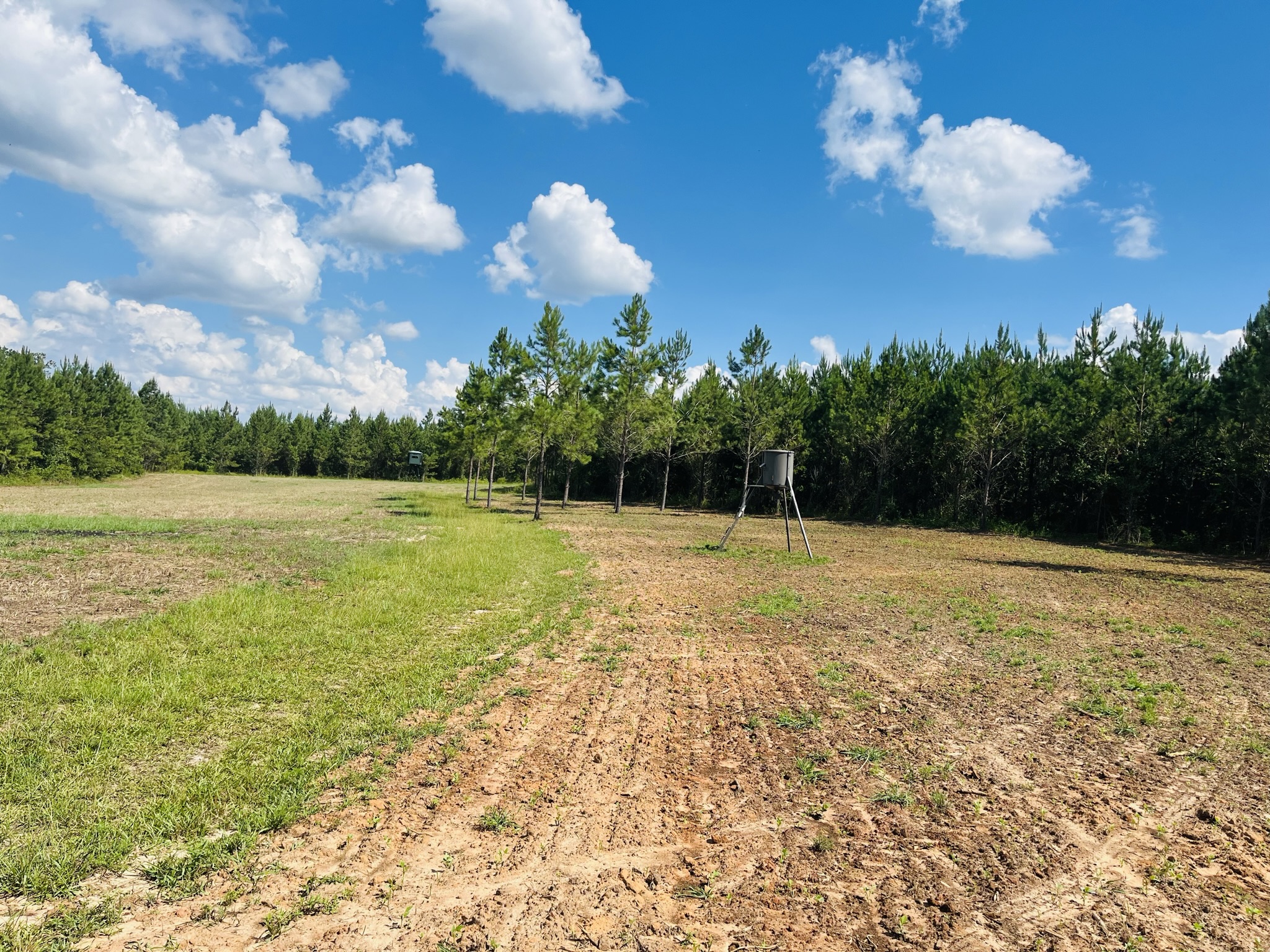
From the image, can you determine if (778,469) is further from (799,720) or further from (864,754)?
(864,754)

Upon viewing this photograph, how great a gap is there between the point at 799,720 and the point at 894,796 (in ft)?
5.03

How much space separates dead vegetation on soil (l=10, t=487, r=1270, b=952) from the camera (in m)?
3.29

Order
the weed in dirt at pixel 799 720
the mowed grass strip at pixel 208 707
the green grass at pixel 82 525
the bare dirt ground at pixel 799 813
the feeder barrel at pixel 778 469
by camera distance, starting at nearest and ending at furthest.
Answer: the bare dirt ground at pixel 799 813, the mowed grass strip at pixel 208 707, the weed in dirt at pixel 799 720, the green grass at pixel 82 525, the feeder barrel at pixel 778 469

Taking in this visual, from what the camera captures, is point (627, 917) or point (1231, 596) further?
point (1231, 596)

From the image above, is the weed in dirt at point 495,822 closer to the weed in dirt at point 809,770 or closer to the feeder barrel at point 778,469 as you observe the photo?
the weed in dirt at point 809,770

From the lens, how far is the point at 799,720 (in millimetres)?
6180

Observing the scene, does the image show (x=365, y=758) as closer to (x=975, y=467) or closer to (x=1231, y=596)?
(x=1231, y=596)

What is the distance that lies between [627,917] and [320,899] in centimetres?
169

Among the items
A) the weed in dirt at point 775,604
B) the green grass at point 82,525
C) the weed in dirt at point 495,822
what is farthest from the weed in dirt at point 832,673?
the green grass at point 82,525

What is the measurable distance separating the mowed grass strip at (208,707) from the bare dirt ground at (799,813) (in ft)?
1.58

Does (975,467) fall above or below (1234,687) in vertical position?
above

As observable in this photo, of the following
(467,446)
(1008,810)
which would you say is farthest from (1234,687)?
(467,446)

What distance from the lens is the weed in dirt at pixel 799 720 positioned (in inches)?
237

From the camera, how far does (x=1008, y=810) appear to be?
4.54 m
